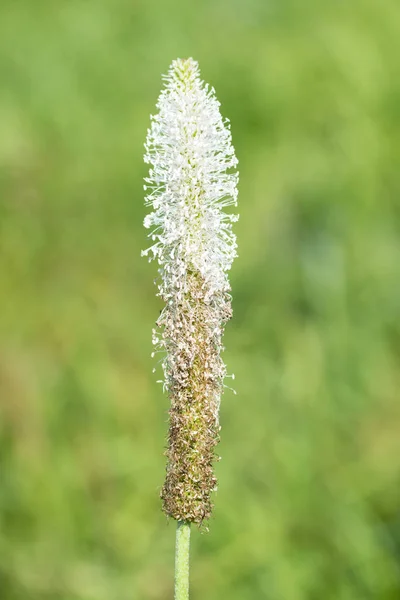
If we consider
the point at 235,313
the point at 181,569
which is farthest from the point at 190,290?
the point at 235,313

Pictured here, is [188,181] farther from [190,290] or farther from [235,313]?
[235,313]

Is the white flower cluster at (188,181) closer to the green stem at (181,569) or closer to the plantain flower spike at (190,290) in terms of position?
the plantain flower spike at (190,290)

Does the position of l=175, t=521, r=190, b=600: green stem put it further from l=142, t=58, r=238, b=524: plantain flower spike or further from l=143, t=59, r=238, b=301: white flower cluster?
l=143, t=59, r=238, b=301: white flower cluster

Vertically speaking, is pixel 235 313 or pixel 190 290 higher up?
pixel 235 313

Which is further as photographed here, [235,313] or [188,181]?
[235,313]

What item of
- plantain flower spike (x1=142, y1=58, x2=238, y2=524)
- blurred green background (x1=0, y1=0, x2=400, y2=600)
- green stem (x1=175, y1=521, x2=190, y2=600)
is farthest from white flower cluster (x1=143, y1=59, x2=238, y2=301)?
blurred green background (x1=0, y1=0, x2=400, y2=600)

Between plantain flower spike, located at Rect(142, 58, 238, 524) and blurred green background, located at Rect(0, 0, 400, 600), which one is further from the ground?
blurred green background, located at Rect(0, 0, 400, 600)

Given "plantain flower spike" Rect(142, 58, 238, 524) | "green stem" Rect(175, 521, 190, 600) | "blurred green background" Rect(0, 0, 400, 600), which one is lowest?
"green stem" Rect(175, 521, 190, 600)
